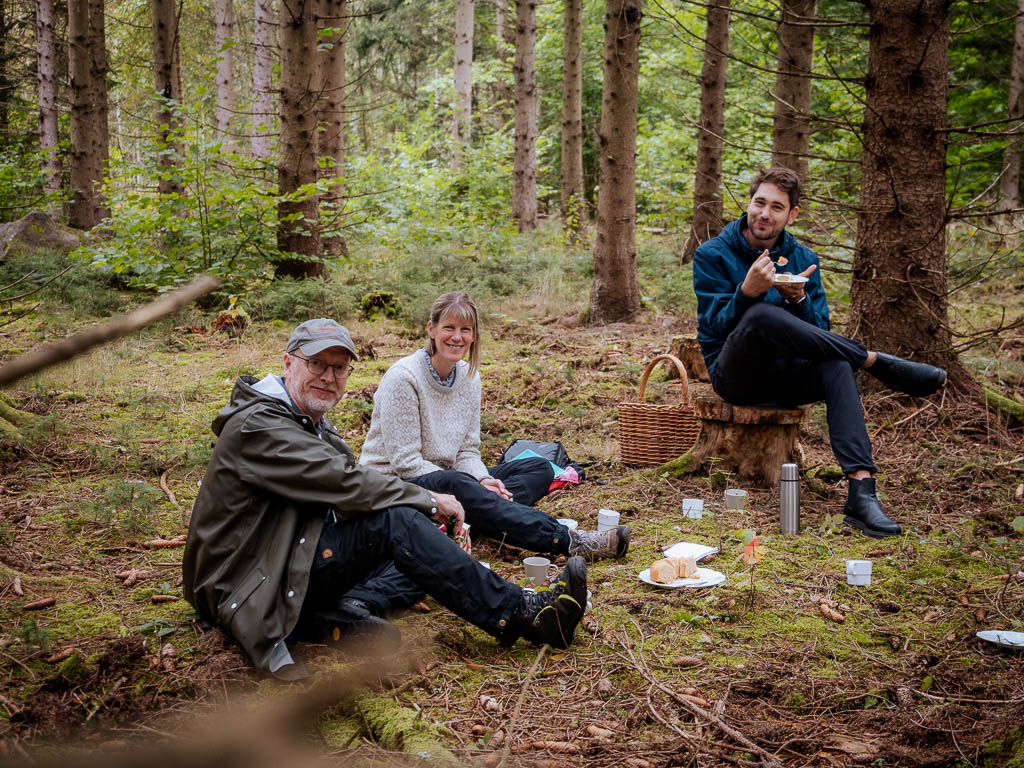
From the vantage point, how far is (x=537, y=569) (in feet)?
11.9

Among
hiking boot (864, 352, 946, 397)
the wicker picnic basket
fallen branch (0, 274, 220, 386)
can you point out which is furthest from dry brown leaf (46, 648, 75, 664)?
hiking boot (864, 352, 946, 397)

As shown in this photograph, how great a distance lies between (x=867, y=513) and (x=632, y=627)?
1693mm

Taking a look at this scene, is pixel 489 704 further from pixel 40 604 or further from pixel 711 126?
pixel 711 126

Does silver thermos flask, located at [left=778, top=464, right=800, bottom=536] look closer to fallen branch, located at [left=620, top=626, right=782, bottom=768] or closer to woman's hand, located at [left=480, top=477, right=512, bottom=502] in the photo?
woman's hand, located at [left=480, top=477, right=512, bottom=502]

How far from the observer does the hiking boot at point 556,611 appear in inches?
121

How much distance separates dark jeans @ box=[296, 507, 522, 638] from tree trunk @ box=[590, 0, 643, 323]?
22.1 feet

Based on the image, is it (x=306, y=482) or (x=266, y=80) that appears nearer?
(x=306, y=482)

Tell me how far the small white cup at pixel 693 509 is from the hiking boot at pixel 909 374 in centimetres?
132

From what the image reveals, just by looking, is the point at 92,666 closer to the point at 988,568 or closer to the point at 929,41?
the point at 988,568

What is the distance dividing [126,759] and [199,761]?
4cm

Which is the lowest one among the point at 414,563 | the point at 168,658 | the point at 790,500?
the point at 168,658

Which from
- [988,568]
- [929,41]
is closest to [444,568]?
[988,568]

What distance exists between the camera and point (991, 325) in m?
8.38

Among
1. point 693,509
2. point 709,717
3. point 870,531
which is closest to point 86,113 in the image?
point 693,509
